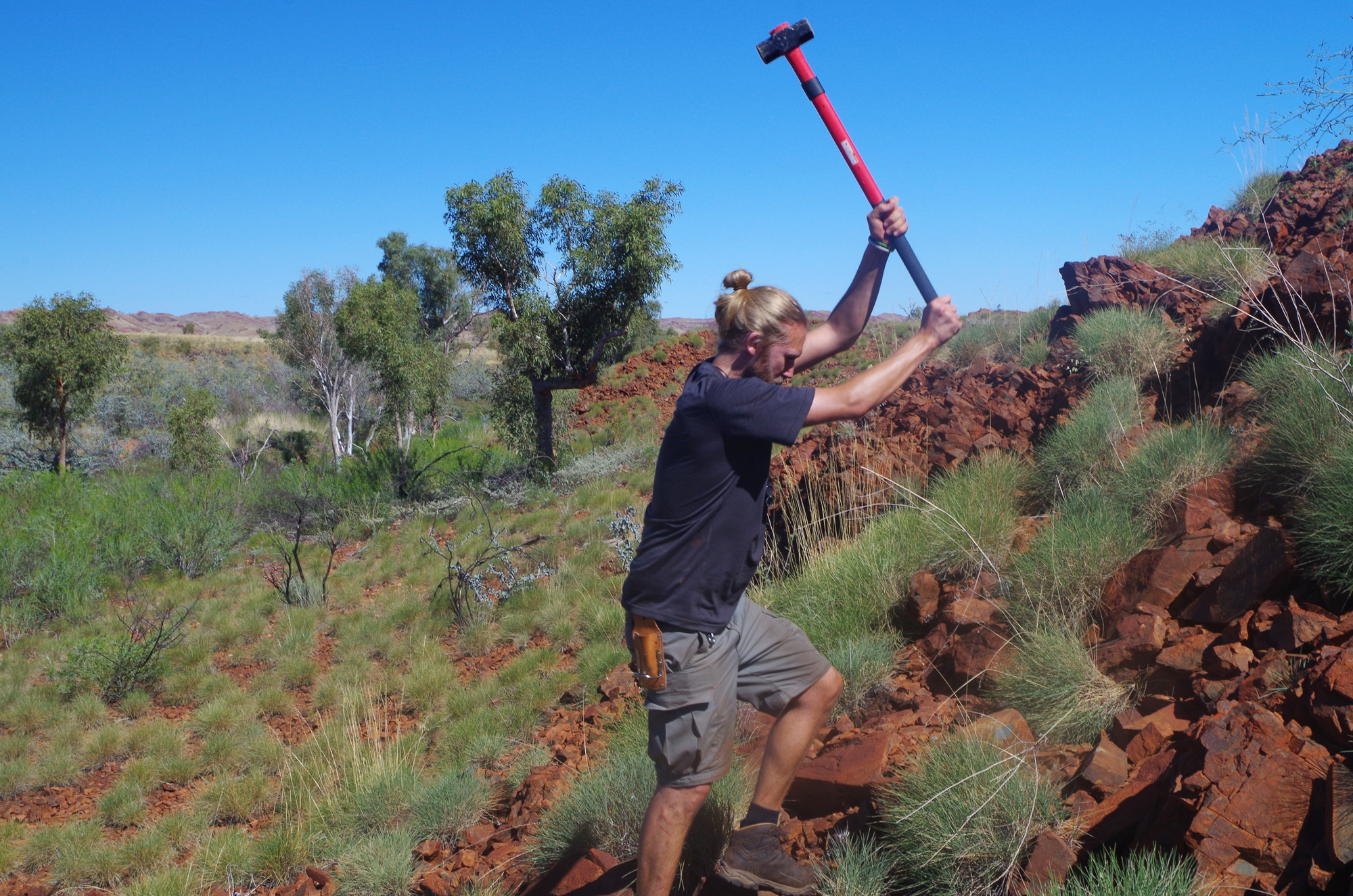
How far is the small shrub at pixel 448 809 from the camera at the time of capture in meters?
3.86

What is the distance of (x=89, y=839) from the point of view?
4.95 metres

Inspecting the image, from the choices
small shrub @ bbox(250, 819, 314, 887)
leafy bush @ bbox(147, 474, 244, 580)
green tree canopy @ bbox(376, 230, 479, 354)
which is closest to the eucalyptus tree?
leafy bush @ bbox(147, 474, 244, 580)

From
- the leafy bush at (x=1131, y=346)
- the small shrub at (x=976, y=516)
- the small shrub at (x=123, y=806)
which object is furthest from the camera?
the leafy bush at (x=1131, y=346)

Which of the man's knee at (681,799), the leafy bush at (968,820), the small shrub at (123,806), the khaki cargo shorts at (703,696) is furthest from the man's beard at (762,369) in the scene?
the small shrub at (123,806)

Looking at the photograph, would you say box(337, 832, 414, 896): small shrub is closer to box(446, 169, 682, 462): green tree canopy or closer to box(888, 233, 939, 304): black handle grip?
box(888, 233, 939, 304): black handle grip

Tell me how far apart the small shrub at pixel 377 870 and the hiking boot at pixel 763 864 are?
5.34 ft

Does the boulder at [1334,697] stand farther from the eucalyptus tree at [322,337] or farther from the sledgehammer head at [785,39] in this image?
the eucalyptus tree at [322,337]

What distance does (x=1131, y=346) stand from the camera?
632 centimetres

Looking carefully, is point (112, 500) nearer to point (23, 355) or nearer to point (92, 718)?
point (23, 355)

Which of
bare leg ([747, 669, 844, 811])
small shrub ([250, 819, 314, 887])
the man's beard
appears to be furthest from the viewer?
small shrub ([250, 819, 314, 887])

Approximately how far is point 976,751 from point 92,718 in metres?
8.05

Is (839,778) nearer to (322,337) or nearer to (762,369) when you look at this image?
(762,369)

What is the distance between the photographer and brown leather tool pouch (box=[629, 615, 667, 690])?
228 centimetres

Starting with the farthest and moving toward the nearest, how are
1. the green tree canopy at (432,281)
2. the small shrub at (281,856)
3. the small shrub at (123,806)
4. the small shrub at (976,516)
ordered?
the green tree canopy at (432,281)
the small shrub at (123,806)
the small shrub at (976,516)
the small shrub at (281,856)
